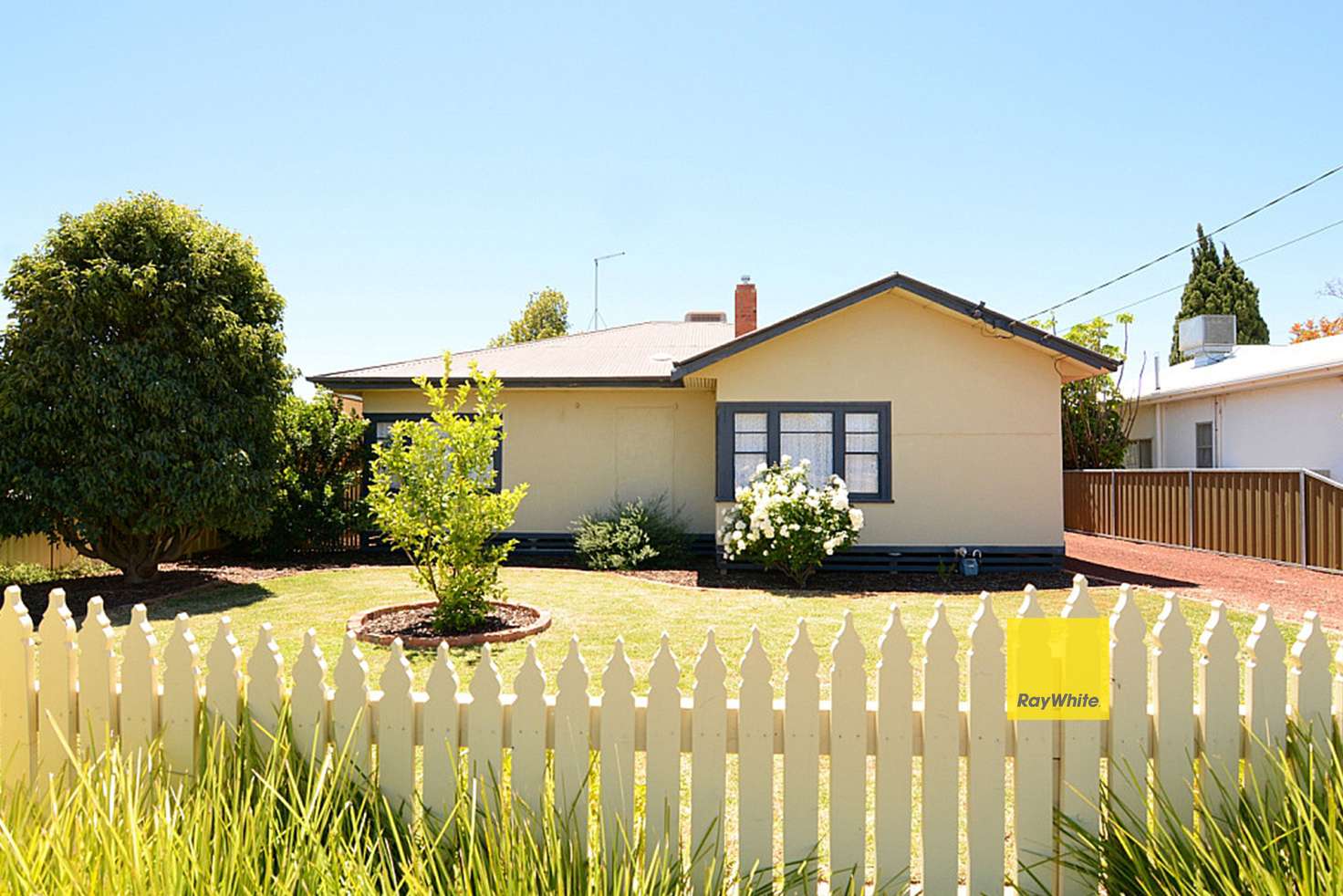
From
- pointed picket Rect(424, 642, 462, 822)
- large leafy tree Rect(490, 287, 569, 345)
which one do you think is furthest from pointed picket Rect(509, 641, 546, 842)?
large leafy tree Rect(490, 287, 569, 345)

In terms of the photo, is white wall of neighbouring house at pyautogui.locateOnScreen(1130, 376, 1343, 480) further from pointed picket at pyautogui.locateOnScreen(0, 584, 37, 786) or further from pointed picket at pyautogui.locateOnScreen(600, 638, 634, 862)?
pointed picket at pyautogui.locateOnScreen(0, 584, 37, 786)

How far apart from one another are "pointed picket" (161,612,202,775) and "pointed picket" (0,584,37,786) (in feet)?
1.91

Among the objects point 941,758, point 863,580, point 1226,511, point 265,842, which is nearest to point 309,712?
point 265,842

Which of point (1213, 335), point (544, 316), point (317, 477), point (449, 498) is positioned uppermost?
point (544, 316)

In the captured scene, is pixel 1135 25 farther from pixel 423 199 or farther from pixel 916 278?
pixel 423 199

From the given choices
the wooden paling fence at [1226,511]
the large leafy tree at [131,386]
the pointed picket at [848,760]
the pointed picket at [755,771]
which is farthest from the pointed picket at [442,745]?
the wooden paling fence at [1226,511]

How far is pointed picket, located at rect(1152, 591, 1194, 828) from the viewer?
2723mm

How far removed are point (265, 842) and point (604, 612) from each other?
6.88 m

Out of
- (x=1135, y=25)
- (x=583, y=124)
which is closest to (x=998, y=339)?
(x=1135, y=25)

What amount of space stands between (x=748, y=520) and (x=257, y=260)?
26.6 ft

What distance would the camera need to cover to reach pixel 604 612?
30.5ft

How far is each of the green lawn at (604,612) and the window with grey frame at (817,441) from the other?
2.64m

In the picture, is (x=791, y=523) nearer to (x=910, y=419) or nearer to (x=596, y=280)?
(x=910, y=419)

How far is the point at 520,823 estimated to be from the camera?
2656 millimetres
